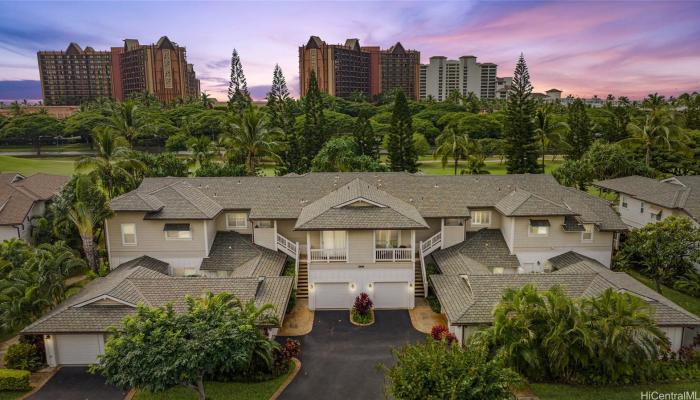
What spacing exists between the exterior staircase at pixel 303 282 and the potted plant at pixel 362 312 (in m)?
3.45

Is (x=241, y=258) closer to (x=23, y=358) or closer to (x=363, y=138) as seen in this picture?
(x=23, y=358)

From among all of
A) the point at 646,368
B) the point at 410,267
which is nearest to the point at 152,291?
the point at 410,267

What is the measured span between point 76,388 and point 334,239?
44.8ft

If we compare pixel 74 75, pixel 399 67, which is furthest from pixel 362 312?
pixel 74 75

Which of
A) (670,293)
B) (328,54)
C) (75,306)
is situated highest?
(328,54)

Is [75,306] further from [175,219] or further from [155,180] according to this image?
[155,180]

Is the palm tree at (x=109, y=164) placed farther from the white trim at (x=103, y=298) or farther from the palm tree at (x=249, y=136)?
the white trim at (x=103, y=298)

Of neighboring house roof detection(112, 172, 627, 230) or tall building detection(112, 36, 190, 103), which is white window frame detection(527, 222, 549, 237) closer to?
neighboring house roof detection(112, 172, 627, 230)

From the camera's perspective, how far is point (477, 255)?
26.9 metres

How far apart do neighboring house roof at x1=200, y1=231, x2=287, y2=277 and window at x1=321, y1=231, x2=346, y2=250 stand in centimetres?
307

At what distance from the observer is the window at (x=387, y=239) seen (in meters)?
26.3

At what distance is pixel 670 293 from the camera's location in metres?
26.9

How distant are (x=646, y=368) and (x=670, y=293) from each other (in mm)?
11797

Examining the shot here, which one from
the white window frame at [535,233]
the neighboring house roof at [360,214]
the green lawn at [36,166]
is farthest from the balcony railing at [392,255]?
the green lawn at [36,166]
